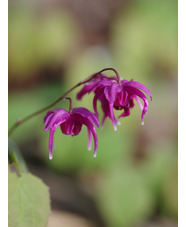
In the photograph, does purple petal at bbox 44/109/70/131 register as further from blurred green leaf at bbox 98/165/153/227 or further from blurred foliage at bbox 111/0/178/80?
blurred foliage at bbox 111/0/178/80

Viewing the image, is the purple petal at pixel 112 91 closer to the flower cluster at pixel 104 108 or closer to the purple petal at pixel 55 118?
the flower cluster at pixel 104 108

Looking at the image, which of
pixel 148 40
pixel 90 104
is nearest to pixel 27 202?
pixel 90 104

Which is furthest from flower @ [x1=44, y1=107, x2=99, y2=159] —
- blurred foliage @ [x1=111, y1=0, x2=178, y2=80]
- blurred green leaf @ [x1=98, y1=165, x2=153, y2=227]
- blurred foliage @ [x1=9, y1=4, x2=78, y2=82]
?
blurred foliage @ [x1=9, y1=4, x2=78, y2=82]

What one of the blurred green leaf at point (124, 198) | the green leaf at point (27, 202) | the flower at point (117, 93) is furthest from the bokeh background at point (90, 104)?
the flower at point (117, 93)

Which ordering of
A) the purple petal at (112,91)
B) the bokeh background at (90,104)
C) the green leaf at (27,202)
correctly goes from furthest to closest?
1. the bokeh background at (90,104)
2. the green leaf at (27,202)
3. the purple petal at (112,91)

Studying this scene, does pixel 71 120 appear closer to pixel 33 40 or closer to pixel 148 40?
pixel 33 40
